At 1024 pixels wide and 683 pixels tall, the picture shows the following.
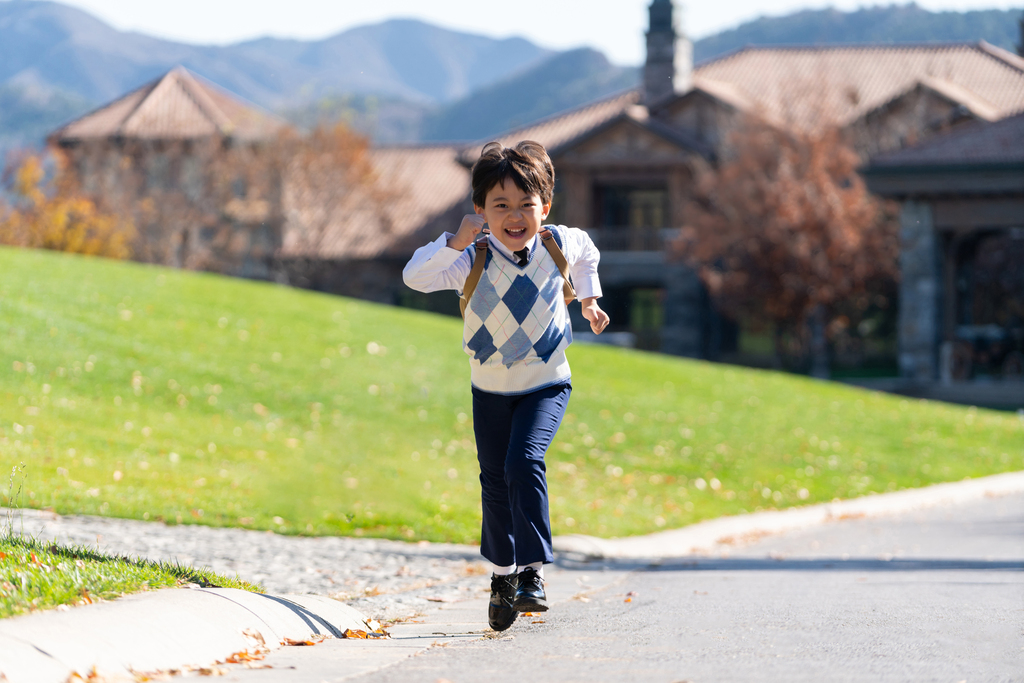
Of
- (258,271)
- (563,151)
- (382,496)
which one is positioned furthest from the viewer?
(258,271)

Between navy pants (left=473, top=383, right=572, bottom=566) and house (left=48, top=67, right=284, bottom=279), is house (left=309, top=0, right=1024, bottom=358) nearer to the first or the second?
house (left=48, top=67, right=284, bottom=279)

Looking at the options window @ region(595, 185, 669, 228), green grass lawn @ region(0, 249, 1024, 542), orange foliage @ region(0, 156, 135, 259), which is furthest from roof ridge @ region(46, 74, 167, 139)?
green grass lawn @ region(0, 249, 1024, 542)

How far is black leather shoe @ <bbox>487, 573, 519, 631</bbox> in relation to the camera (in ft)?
16.0

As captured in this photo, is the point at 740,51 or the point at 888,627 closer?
the point at 888,627

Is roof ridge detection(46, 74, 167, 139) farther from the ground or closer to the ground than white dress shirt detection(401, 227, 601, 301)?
farther from the ground

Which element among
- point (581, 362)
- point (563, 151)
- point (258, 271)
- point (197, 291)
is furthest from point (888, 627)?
point (258, 271)

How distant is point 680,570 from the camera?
25.5 feet

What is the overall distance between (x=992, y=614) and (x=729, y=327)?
3008cm

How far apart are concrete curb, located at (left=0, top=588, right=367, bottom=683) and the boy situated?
0.81 meters

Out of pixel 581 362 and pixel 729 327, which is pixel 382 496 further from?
pixel 729 327

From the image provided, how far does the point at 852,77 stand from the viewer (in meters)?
35.3

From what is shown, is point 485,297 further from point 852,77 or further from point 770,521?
point 852,77

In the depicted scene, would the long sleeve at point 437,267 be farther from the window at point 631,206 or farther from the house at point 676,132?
the window at point 631,206

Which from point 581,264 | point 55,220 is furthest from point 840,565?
point 55,220
